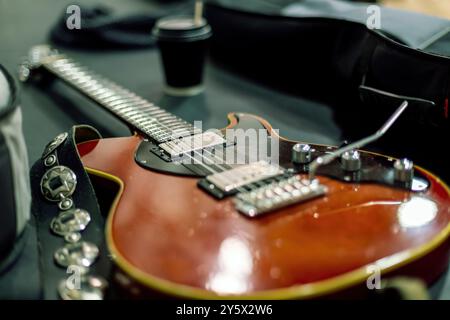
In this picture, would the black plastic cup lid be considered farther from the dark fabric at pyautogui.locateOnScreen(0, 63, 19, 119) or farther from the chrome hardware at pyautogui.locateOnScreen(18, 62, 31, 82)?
the dark fabric at pyautogui.locateOnScreen(0, 63, 19, 119)

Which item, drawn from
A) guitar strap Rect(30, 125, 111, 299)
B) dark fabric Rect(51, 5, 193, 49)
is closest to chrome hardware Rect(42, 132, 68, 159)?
guitar strap Rect(30, 125, 111, 299)

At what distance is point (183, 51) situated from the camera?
1.33 meters

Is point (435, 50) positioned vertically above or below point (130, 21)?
above

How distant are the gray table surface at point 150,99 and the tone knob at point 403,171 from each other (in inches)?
13.1

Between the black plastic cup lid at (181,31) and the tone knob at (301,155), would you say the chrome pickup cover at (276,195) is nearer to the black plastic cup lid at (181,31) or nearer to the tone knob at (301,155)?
the tone knob at (301,155)

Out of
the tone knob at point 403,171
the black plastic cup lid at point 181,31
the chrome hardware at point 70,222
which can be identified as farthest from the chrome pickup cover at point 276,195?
the black plastic cup lid at point 181,31

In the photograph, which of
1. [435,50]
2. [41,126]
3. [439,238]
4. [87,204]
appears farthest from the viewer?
[41,126]

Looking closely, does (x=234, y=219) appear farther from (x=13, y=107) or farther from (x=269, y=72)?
(x=269, y=72)

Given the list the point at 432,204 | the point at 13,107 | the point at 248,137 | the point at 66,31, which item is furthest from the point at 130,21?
the point at 432,204

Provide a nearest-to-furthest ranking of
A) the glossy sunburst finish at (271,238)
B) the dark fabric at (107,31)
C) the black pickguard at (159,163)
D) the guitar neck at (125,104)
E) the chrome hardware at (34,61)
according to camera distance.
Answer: the glossy sunburst finish at (271,238), the black pickguard at (159,163), the guitar neck at (125,104), the chrome hardware at (34,61), the dark fabric at (107,31)

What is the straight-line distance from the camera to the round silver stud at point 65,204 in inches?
32.4

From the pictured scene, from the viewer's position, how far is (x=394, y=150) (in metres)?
1.03

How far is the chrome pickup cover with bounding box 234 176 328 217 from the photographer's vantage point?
725 mm

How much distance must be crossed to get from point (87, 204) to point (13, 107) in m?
0.19
